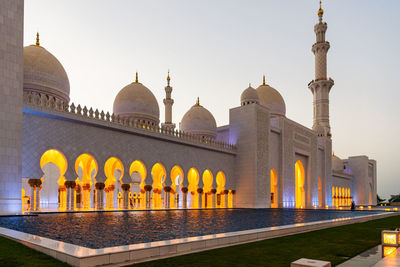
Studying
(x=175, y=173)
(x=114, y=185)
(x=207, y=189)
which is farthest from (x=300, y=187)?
(x=114, y=185)

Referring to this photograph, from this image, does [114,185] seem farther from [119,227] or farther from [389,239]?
[389,239]

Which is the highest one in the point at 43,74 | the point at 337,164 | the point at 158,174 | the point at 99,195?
the point at 43,74

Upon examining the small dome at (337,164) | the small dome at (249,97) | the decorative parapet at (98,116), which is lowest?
the small dome at (337,164)

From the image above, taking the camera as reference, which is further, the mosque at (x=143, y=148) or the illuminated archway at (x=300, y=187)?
the illuminated archway at (x=300, y=187)

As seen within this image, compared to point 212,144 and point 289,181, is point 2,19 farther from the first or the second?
point 289,181

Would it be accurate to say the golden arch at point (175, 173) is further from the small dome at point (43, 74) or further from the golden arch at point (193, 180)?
the small dome at point (43, 74)

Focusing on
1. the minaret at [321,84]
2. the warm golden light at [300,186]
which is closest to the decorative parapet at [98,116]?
the warm golden light at [300,186]

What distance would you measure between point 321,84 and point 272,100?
5.41 meters

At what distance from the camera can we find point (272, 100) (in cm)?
2266

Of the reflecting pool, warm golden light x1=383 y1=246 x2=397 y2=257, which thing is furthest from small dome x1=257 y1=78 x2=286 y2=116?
warm golden light x1=383 y1=246 x2=397 y2=257

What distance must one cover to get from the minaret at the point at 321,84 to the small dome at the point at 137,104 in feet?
45.7

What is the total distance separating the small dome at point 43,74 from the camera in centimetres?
1310

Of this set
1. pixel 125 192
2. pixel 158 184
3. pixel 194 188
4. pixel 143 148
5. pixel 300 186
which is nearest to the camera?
pixel 125 192

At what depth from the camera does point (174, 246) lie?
3.69 metres
